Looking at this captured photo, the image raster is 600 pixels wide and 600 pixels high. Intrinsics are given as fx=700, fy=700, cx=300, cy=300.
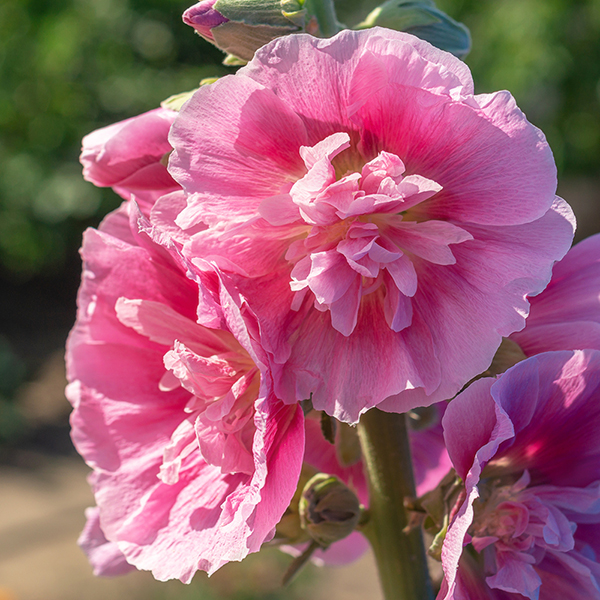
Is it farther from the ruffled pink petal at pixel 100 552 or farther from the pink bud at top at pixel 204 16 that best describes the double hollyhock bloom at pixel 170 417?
the pink bud at top at pixel 204 16

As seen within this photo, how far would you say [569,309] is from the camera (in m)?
0.63

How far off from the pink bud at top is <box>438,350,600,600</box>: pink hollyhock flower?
1.22 ft

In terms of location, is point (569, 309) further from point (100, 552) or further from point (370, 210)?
point (100, 552)

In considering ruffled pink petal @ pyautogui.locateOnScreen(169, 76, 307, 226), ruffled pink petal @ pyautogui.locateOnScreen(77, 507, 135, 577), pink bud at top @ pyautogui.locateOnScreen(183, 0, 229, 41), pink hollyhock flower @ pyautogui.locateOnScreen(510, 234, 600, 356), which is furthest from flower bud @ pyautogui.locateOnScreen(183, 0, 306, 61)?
ruffled pink petal @ pyautogui.locateOnScreen(77, 507, 135, 577)

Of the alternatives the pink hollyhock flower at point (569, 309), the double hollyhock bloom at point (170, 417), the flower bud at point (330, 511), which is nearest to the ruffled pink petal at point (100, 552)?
the double hollyhock bloom at point (170, 417)

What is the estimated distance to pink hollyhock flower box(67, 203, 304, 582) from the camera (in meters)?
0.52

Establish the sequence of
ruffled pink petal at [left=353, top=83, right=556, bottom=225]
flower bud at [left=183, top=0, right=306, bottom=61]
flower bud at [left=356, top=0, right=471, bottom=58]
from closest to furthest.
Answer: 1. ruffled pink petal at [left=353, top=83, right=556, bottom=225]
2. flower bud at [left=183, top=0, right=306, bottom=61]
3. flower bud at [left=356, top=0, right=471, bottom=58]

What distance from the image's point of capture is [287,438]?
0.54 metres

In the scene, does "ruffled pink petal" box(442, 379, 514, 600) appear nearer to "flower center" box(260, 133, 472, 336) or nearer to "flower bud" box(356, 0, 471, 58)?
"flower center" box(260, 133, 472, 336)

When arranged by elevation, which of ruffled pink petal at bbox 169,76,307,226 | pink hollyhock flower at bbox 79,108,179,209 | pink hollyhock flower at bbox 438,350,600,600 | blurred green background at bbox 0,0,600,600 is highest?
ruffled pink petal at bbox 169,76,307,226

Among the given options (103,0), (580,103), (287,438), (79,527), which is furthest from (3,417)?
(287,438)

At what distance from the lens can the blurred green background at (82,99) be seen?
4211 mm

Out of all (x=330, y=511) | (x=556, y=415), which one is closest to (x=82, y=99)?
(x=330, y=511)

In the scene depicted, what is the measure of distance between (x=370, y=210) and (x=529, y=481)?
0.98 feet
